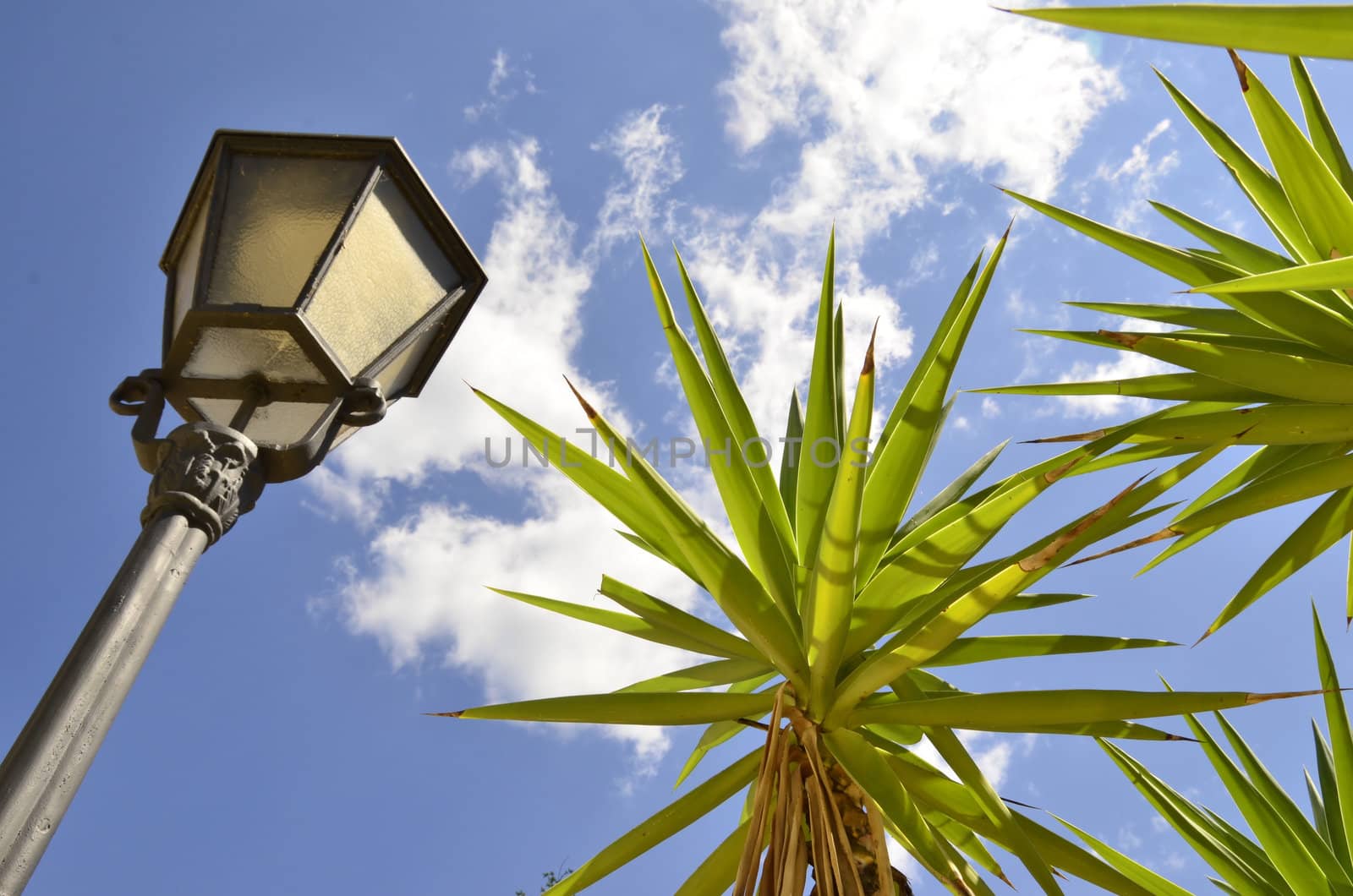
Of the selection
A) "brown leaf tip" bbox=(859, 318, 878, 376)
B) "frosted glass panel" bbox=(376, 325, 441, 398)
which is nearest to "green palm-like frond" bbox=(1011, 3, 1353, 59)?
"brown leaf tip" bbox=(859, 318, 878, 376)

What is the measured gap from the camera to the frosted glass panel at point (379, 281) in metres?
1.73

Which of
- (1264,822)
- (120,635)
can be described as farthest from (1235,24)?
(1264,822)

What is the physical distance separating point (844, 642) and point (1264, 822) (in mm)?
1741

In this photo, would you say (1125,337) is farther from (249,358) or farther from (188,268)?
(188,268)

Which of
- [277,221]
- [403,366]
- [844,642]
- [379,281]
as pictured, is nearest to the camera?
[844,642]

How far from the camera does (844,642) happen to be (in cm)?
161

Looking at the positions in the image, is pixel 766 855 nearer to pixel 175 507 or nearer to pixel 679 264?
pixel 175 507

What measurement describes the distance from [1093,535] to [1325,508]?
2.55ft

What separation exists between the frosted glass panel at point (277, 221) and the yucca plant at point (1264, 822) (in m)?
Answer: 2.15

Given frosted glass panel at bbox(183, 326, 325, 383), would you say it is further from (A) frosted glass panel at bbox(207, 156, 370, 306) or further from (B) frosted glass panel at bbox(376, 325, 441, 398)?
(B) frosted glass panel at bbox(376, 325, 441, 398)

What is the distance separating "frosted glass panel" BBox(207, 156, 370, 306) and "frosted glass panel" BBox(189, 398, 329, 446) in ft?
0.70

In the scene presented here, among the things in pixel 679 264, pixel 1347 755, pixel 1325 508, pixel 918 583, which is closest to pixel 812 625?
pixel 918 583

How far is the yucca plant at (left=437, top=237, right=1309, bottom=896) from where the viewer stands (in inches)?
57.9

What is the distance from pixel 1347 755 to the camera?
8.60ft
